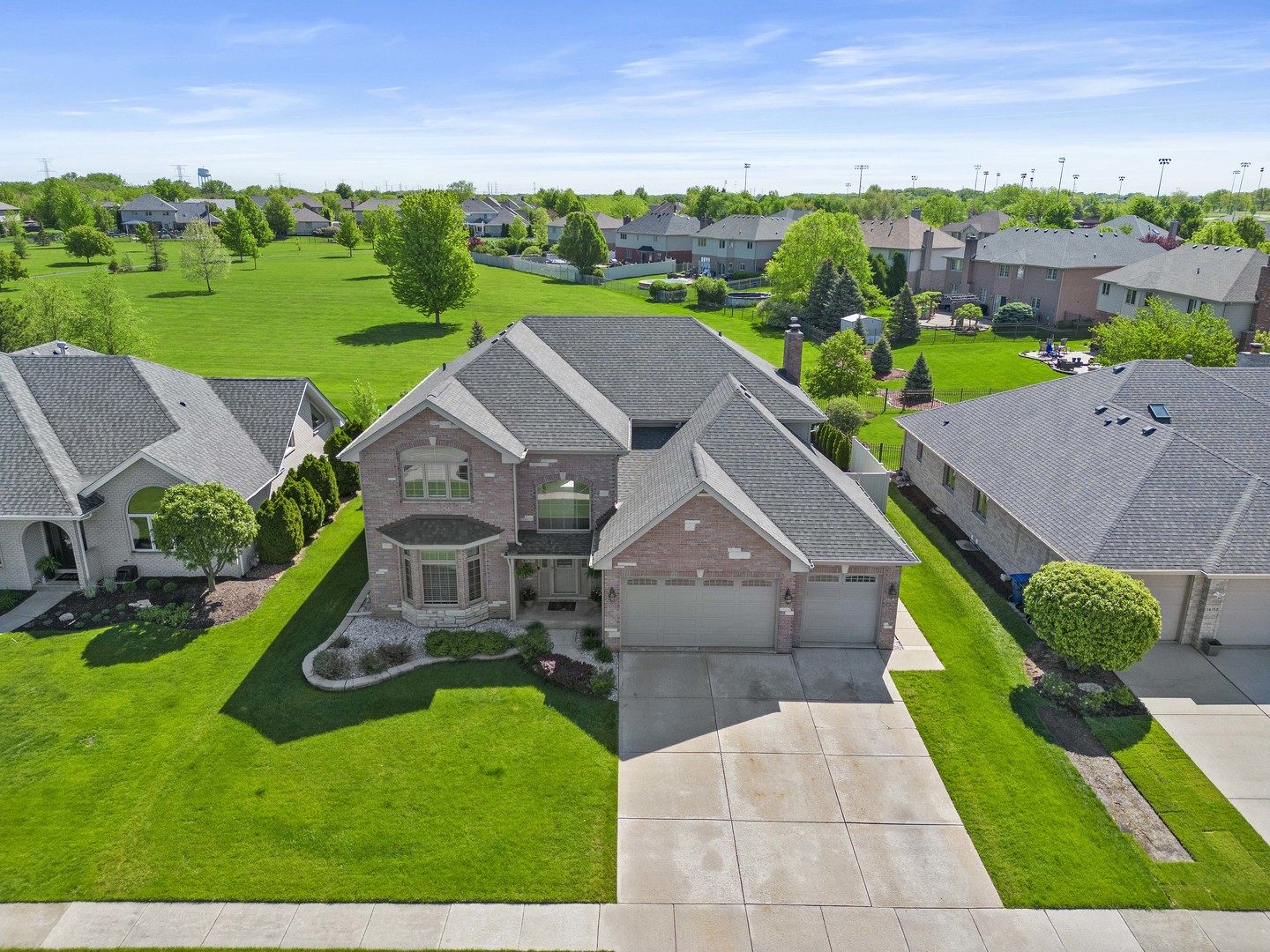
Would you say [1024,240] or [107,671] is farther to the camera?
[1024,240]

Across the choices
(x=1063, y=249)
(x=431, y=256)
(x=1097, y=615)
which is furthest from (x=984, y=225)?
(x=1097, y=615)

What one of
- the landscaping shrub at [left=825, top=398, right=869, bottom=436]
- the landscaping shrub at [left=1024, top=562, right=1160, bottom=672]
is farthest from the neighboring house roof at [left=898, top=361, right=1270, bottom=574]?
the landscaping shrub at [left=825, top=398, right=869, bottom=436]

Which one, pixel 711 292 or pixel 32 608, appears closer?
pixel 32 608

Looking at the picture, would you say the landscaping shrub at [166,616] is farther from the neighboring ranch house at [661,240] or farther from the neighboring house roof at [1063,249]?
the neighboring ranch house at [661,240]

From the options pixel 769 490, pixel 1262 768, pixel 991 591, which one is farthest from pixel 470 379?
pixel 1262 768

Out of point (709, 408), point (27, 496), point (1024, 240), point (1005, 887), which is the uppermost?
point (1024, 240)

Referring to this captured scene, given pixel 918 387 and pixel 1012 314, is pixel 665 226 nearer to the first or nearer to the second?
pixel 1012 314

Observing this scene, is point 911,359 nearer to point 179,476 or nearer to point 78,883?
point 179,476

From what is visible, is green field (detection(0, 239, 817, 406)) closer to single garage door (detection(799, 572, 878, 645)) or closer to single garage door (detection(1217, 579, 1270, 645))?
single garage door (detection(799, 572, 878, 645))
